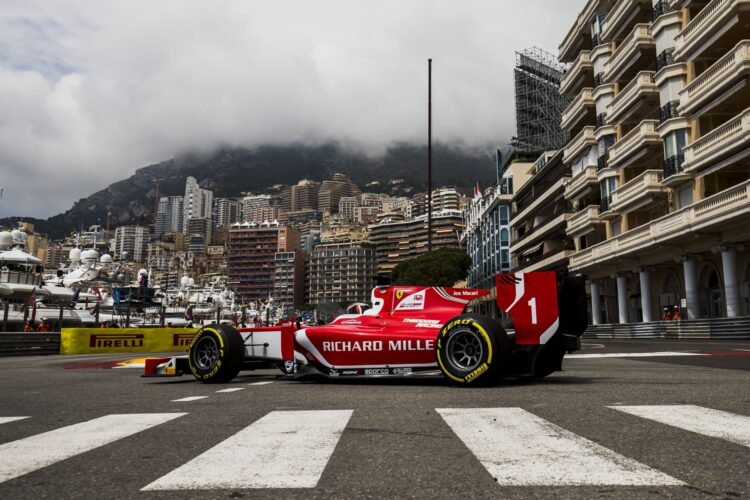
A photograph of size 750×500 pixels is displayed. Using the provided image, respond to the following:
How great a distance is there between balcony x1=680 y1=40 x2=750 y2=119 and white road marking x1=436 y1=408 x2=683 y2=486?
29.9 m

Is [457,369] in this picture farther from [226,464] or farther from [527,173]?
[527,173]

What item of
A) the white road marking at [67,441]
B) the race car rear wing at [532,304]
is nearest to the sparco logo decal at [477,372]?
the race car rear wing at [532,304]

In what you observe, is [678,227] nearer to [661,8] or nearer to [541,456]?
[661,8]

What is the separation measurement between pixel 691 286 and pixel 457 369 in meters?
31.2

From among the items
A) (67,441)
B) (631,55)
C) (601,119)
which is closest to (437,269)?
(601,119)

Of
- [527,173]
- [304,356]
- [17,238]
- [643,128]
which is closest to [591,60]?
[643,128]

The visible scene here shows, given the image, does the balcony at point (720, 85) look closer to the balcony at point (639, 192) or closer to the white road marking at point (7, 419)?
the balcony at point (639, 192)

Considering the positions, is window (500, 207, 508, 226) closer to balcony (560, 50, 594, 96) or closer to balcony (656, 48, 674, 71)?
balcony (560, 50, 594, 96)

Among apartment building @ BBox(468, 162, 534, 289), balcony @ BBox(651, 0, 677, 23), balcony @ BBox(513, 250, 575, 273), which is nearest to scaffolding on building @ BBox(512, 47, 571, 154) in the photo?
apartment building @ BBox(468, 162, 534, 289)

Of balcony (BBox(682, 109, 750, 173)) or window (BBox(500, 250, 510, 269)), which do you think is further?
window (BBox(500, 250, 510, 269))

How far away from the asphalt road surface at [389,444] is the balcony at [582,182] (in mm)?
→ 42051

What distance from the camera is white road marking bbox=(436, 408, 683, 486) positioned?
9.36 ft

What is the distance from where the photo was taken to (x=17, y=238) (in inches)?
2261

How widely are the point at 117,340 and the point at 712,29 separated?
32077 millimetres
